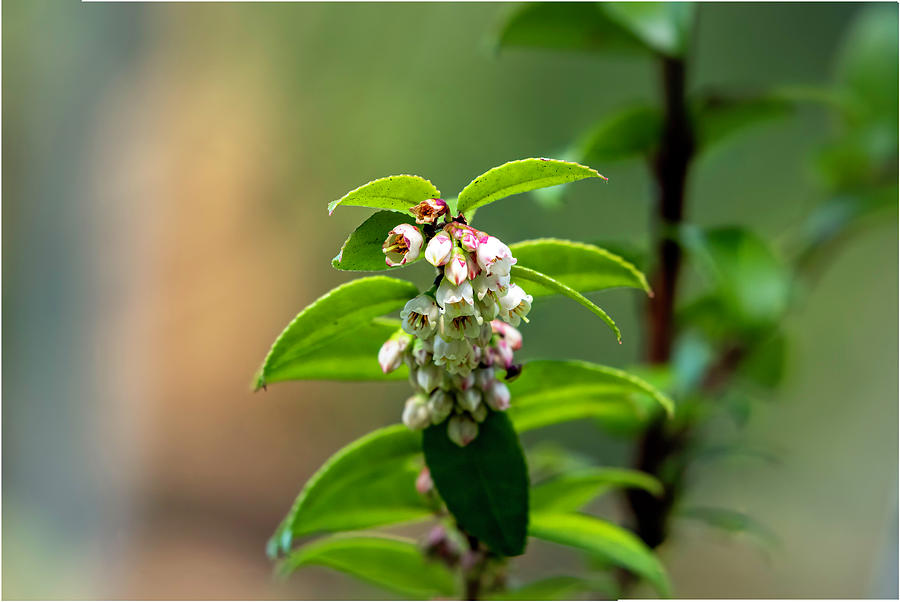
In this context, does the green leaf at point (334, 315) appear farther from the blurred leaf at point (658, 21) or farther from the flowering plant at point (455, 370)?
the blurred leaf at point (658, 21)

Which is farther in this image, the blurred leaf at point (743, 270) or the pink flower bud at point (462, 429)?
the blurred leaf at point (743, 270)

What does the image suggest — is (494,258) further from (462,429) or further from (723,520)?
(723,520)

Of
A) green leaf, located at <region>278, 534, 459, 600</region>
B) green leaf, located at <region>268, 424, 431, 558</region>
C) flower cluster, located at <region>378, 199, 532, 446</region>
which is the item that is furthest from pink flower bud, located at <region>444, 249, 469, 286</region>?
green leaf, located at <region>278, 534, 459, 600</region>

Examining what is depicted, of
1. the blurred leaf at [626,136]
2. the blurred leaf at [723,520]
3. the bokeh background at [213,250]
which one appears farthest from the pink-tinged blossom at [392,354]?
the bokeh background at [213,250]

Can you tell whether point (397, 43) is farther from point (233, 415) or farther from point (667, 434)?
point (667, 434)

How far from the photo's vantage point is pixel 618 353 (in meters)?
1.10

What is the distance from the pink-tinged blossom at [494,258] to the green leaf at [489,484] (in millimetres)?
74

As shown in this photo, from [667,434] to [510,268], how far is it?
0.41 metres

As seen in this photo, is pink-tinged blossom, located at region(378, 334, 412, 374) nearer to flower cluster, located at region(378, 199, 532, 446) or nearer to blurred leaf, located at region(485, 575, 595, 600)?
flower cluster, located at region(378, 199, 532, 446)

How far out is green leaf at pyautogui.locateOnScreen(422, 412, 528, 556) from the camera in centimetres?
28

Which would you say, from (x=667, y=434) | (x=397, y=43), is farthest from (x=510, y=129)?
(x=667, y=434)

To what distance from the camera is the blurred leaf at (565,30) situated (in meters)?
0.55

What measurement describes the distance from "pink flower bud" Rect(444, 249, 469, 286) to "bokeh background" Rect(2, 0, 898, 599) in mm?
910

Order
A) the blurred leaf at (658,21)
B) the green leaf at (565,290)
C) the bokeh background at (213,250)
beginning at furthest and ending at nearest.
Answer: the bokeh background at (213,250), the blurred leaf at (658,21), the green leaf at (565,290)
